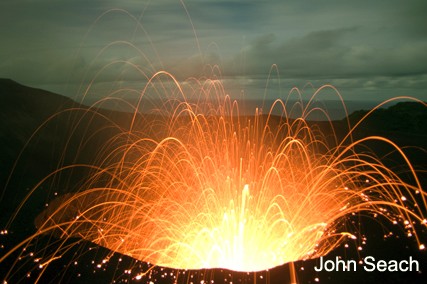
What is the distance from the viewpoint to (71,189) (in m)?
14.7

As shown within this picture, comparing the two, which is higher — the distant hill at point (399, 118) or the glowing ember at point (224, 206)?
the distant hill at point (399, 118)

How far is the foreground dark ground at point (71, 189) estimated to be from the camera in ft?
24.8

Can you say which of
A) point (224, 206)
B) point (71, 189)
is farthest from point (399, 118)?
point (71, 189)

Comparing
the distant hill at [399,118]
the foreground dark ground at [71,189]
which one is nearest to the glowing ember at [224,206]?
the foreground dark ground at [71,189]

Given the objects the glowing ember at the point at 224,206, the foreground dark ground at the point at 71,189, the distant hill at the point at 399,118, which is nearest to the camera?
the foreground dark ground at the point at 71,189

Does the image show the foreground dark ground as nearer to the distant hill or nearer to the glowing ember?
the glowing ember

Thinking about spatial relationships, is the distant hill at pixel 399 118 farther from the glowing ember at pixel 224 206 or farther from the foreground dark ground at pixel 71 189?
the glowing ember at pixel 224 206

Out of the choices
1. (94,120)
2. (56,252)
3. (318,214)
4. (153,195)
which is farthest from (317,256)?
(94,120)

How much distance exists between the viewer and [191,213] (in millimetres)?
12820

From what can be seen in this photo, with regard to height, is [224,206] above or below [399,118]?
below

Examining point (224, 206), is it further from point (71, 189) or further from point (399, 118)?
point (399, 118)

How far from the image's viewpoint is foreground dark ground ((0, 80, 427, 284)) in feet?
24.8

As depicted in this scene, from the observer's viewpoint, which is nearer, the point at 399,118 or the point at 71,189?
the point at 71,189

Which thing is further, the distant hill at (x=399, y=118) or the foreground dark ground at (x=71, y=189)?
the distant hill at (x=399, y=118)
